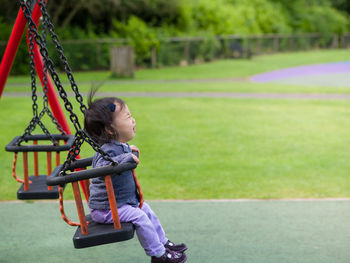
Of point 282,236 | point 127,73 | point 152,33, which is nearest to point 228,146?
point 282,236

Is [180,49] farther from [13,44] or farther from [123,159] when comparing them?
[123,159]

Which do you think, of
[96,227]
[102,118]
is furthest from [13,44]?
[96,227]

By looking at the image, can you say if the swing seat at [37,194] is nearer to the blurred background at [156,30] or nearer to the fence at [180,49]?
the blurred background at [156,30]

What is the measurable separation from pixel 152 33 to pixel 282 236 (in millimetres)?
19808

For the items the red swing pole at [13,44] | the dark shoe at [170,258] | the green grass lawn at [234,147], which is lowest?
the green grass lawn at [234,147]

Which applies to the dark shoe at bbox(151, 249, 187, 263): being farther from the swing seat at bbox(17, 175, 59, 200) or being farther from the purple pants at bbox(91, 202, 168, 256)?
the swing seat at bbox(17, 175, 59, 200)

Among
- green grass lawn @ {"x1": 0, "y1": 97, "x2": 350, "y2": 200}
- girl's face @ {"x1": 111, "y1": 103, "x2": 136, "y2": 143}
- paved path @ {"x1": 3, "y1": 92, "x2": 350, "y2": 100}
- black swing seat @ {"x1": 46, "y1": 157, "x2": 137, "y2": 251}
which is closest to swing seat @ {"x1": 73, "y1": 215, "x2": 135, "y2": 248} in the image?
black swing seat @ {"x1": 46, "y1": 157, "x2": 137, "y2": 251}

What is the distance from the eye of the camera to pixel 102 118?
101 inches

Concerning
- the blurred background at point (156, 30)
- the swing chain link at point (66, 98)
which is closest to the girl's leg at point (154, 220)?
the swing chain link at point (66, 98)

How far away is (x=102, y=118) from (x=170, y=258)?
0.82 meters

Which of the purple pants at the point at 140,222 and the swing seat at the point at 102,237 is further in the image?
the purple pants at the point at 140,222

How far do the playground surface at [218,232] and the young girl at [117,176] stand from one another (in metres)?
0.50

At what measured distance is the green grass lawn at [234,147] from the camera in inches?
191

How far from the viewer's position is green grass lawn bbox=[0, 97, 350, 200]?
485 centimetres
